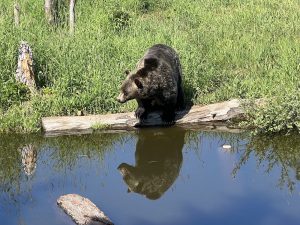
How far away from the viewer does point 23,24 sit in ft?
38.5

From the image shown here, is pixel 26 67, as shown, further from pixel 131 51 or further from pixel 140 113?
pixel 140 113

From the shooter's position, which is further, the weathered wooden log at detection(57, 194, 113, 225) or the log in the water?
the log in the water

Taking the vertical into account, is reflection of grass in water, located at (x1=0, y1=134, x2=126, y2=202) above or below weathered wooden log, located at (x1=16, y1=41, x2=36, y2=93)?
below

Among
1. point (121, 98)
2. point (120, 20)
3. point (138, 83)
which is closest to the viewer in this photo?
point (138, 83)

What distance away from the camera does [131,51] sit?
11016mm

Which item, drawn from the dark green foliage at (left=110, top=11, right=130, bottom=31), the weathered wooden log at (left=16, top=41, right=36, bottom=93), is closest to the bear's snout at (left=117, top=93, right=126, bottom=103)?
Answer: the weathered wooden log at (left=16, top=41, right=36, bottom=93)

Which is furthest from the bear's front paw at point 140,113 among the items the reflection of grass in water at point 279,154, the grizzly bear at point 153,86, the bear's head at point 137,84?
the reflection of grass in water at point 279,154

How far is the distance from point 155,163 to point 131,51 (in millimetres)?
3620

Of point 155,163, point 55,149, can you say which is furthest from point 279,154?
point 55,149

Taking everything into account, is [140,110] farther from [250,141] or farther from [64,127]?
[250,141]

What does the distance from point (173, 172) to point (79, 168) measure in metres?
1.25

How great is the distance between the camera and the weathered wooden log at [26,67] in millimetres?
9945

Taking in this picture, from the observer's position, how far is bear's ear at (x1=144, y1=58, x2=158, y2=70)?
918 cm

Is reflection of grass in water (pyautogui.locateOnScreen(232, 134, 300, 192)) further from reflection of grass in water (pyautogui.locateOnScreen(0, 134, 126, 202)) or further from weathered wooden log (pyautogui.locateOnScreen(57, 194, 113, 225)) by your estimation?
weathered wooden log (pyautogui.locateOnScreen(57, 194, 113, 225))
